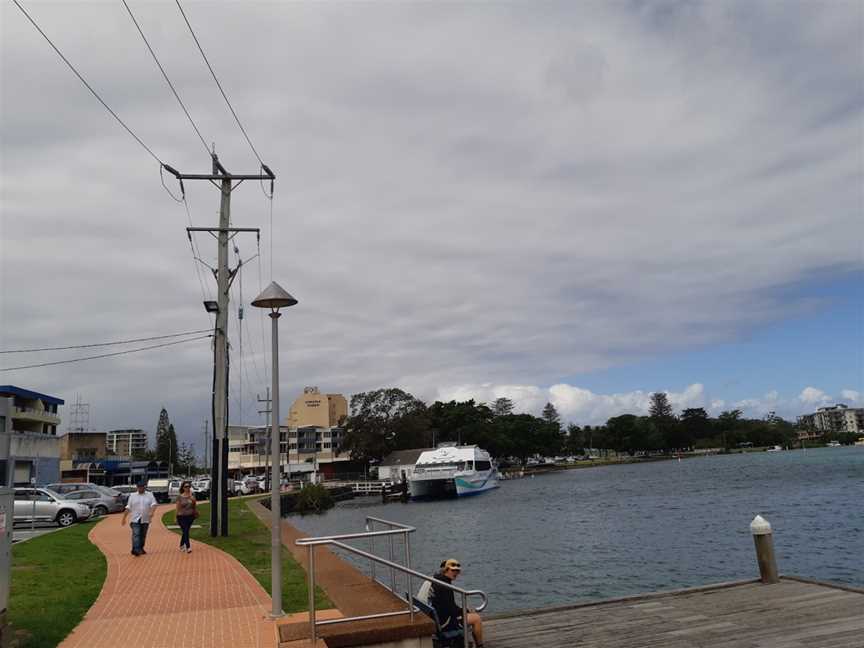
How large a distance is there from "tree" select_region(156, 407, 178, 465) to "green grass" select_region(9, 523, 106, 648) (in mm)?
125393

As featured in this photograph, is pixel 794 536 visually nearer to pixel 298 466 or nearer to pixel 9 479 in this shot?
pixel 9 479

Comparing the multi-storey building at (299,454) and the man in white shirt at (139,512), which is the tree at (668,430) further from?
the man in white shirt at (139,512)

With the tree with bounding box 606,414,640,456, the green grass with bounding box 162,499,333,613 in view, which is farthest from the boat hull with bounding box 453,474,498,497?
the tree with bounding box 606,414,640,456

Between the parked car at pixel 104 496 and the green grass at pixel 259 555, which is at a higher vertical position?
the parked car at pixel 104 496

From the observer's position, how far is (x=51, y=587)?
1252 centimetres

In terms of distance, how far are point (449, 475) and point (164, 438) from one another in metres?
92.1

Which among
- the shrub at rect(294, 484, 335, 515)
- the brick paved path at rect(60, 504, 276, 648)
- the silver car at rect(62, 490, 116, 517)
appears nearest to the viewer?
the brick paved path at rect(60, 504, 276, 648)

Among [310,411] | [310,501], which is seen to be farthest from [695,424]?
[310,501]

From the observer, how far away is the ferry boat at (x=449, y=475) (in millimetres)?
72375

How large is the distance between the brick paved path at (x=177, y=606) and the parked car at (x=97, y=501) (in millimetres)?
16954

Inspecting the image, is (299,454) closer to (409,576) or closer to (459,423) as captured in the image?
(459,423)

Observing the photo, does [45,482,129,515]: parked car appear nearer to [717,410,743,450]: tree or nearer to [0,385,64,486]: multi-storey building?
[0,385,64,486]: multi-storey building

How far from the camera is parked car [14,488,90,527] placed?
27.1 meters

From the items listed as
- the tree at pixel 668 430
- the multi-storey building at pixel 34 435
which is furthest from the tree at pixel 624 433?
the multi-storey building at pixel 34 435
